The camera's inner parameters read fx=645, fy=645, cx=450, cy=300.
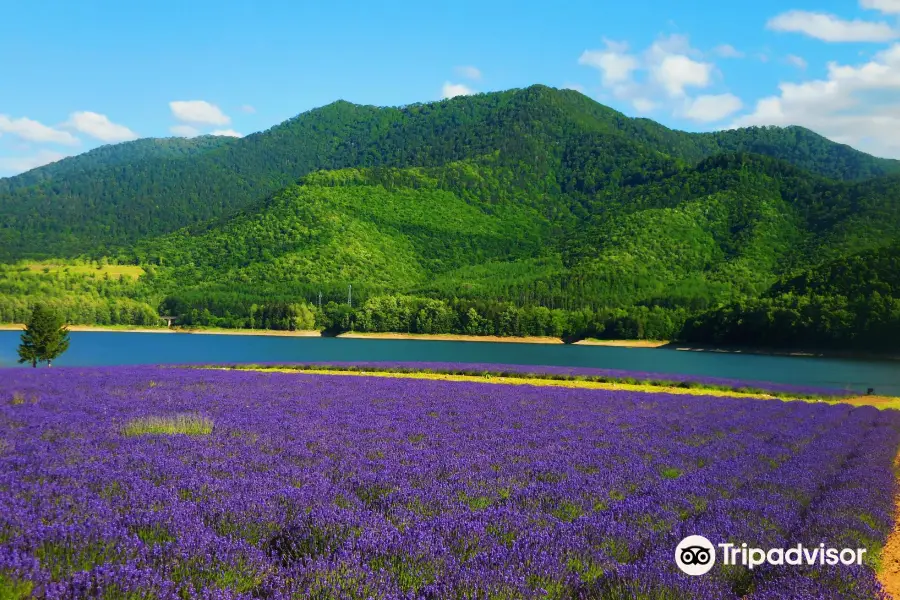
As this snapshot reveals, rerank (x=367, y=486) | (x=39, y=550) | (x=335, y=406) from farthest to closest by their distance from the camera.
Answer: (x=335, y=406)
(x=367, y=486)
(x=39, y=550)

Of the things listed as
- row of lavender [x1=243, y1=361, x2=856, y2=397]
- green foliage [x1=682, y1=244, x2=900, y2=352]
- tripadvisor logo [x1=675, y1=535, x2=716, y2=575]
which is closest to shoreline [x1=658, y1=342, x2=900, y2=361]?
green foliage [x1=682, y1=244, x2=900, y2=352]

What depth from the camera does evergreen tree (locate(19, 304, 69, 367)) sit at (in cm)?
3219

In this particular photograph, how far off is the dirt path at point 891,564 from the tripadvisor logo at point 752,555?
1.43 ft

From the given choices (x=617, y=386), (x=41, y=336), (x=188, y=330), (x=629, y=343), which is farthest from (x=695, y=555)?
(x=188, y=330)

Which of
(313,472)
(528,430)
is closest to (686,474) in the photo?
(528,430)

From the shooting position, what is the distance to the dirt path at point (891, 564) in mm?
6430

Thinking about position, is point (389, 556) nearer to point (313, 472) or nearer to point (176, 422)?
point (313, 472)

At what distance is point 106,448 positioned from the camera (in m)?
8.95

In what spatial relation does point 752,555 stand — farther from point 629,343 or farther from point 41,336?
point 629,343

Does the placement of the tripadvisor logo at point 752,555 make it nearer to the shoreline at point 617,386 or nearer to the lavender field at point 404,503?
the lavender field at point 404,503

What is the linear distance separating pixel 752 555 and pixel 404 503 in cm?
333

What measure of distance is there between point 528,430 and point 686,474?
4.28 meters

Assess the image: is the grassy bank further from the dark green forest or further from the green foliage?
the dark green forest

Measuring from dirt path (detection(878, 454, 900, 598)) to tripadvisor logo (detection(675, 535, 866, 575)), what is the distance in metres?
0.43
